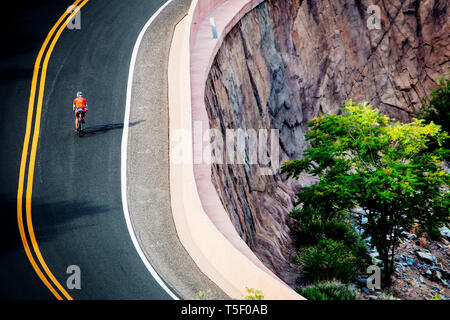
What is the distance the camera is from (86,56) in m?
20.4

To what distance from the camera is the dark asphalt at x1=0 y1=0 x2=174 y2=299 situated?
12203mm

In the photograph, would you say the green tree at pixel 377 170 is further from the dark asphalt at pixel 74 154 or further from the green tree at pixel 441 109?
the green tree at pixel 441 109

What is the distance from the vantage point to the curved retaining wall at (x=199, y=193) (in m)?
11.6

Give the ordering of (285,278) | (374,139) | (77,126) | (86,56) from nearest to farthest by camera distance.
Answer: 1. (77,126)
2. (374,139)
3. (285,278)
4. (86,56)

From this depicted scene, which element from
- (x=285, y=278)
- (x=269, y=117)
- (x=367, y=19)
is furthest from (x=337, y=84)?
(x=285, y=278)

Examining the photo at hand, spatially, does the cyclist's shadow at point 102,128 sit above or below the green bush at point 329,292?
above

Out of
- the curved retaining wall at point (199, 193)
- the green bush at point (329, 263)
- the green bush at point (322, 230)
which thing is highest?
the curved retaining wall at point (199, 193)

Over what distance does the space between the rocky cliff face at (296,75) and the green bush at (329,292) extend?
260 centimetres

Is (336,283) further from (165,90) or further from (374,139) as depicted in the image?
(165,90)

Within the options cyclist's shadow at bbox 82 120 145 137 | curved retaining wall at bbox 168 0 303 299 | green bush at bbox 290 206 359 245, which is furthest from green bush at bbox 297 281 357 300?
cyclist's shadow at bbox 82 120 145 137

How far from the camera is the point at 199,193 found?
13.6m

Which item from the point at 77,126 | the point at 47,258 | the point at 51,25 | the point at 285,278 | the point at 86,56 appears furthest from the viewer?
the point at 51,25

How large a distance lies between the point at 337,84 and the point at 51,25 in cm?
1967

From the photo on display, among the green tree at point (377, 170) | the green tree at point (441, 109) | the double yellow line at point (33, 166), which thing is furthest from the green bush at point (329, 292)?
the green tree at point (441, 109)
